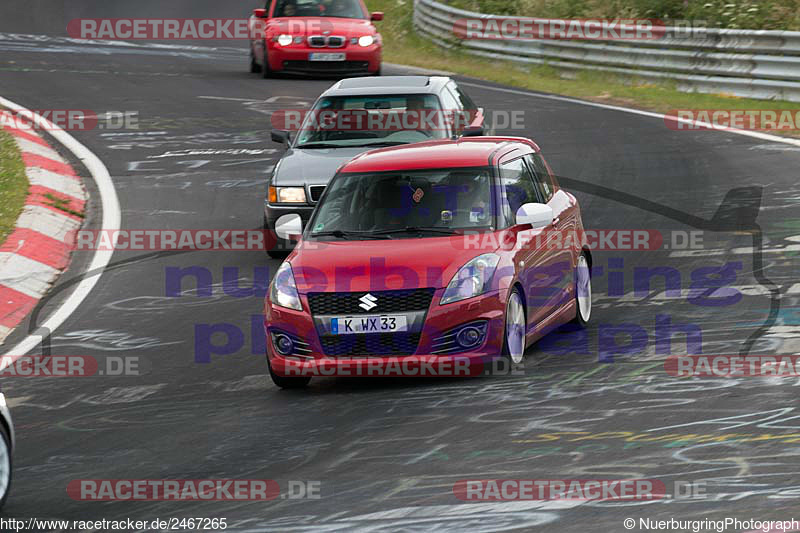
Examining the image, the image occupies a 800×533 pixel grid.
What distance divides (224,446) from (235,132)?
46.2ft

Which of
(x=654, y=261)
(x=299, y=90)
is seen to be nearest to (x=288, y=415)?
(x=654, y=261)

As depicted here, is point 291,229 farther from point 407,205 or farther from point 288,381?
point 288,381

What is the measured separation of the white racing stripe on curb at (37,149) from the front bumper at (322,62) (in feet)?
25.5

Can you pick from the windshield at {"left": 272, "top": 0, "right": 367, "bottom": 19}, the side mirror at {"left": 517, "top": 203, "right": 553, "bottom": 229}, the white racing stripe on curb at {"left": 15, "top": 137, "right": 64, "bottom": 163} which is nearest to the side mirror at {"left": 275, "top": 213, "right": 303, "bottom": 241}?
the side mirror at {"left": 517, "top": 203, "right": 553, "bottom": 229}

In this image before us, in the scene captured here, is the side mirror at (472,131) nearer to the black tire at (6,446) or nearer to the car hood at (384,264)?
the car hood at (384,264)

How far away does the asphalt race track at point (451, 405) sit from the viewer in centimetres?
654

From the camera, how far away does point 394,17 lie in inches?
1577

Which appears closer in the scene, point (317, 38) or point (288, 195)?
point (288, 195)

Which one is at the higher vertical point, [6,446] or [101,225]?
[6,446]

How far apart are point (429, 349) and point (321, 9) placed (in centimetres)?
1899

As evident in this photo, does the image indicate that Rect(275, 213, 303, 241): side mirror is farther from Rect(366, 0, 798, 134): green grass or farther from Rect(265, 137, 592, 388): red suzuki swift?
Rect(366, 0, 798, 134): green grass

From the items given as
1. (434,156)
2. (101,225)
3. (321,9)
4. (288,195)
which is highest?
(321,9)

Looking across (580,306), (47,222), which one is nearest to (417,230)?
(580,306)

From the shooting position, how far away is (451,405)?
8305 millimetres
